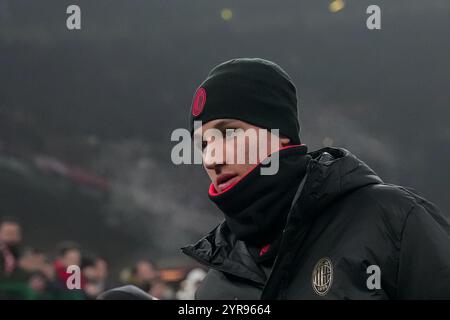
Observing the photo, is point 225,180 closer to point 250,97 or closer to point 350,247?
point 250,97

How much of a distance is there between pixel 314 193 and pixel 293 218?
63 millimetres

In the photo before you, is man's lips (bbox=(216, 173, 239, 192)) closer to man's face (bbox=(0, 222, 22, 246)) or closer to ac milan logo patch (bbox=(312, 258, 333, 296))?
ac milan logo patch (bbox=(312, 258, 333, 296))

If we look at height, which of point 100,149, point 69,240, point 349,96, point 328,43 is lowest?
point 69,240

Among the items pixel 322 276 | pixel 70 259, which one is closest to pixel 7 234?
pixel 70 259

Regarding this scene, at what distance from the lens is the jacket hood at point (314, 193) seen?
1.15 meters

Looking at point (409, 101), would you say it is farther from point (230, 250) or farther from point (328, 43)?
point (230, 250)

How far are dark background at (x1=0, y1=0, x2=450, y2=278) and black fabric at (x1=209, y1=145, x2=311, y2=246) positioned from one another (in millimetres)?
5617

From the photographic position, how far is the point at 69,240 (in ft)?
22.1

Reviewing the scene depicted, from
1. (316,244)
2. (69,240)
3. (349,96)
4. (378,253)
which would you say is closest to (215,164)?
(316,244)

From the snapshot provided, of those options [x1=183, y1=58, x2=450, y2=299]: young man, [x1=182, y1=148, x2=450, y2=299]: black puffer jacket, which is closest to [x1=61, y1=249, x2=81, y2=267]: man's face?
[x1=183, y1=58, x2=450, y2=299]: young man

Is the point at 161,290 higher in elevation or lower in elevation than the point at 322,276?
lower

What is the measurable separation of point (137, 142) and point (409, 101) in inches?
124

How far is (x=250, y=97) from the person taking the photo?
128 centimetres

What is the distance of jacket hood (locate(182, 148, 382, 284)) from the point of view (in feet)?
3.78
